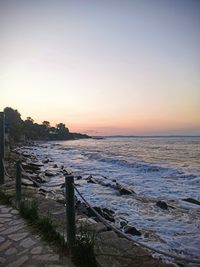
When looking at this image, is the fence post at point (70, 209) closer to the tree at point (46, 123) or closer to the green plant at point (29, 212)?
the green plant at point (29, 212)

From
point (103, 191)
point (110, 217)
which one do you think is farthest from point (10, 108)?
point (110, 217)

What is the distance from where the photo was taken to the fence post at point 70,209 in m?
4.59

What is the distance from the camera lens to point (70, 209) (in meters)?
4.64

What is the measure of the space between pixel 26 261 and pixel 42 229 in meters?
1.10

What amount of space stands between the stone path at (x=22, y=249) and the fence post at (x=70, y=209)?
0.33 metres

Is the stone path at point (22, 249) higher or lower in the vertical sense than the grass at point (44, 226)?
lower

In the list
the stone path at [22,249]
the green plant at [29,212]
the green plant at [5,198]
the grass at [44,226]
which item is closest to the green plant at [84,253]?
the stone path at [22,249]

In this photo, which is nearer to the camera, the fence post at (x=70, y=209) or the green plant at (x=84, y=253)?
A: the green plant at (x=84, y=253)

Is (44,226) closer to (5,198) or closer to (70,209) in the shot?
(70,209)

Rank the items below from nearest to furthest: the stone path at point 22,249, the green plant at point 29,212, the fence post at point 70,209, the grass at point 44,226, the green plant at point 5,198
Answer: the stone path at point 22,249
the fence post at point 70,209
the grass at point 44,226
the green plant at point 29,212
the green plant at point 5,198

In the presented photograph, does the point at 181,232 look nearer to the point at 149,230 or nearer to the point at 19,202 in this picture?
the point at 149,230

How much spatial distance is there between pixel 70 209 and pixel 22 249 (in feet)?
3.89

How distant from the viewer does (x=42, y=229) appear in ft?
18.3

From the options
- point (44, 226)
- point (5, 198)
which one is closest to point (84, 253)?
point (44, 226)
